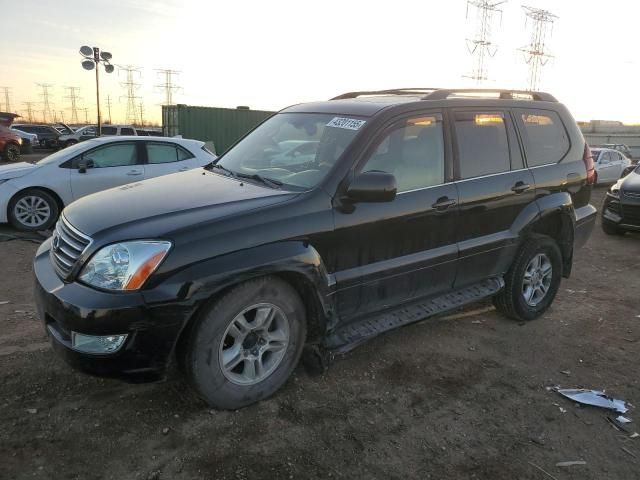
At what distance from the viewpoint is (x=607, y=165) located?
17.6m

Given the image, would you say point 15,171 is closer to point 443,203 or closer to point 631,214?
point 443,203

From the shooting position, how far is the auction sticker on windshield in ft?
A: 11.3

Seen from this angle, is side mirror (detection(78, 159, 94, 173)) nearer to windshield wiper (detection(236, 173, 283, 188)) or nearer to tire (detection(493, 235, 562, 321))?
windshield wiper (detection(236, 173, 283, 188))

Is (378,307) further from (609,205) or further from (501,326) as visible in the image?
(609,205)

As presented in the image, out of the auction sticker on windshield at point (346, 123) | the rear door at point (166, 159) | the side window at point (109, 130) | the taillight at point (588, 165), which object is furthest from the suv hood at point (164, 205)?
the side window at point (109, 130)

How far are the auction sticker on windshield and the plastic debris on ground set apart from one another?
228 cm

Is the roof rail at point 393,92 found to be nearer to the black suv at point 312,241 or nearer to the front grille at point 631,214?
the black suv at point 312,241

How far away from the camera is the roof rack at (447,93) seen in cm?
395

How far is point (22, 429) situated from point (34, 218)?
5.84m

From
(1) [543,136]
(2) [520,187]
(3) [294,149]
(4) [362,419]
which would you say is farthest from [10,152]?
(4) [362,419]

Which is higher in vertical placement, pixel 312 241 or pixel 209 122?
pixel 209 122

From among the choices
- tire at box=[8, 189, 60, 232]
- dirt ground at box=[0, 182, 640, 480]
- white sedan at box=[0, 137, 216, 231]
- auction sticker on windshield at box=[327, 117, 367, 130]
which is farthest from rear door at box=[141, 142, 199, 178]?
auction sticker on windshield at box=[327, 117, 367, 130]

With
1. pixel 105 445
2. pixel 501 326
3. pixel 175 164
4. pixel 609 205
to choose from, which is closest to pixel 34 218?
pixel 175 164

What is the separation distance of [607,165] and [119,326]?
18882mm
